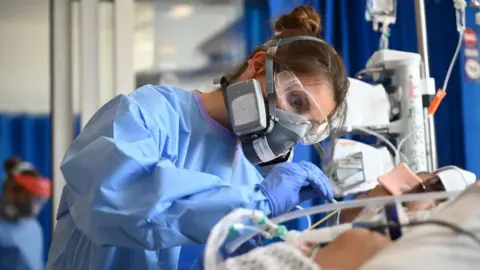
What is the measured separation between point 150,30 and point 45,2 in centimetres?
50

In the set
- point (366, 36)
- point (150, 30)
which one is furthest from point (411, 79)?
point (150, 30)

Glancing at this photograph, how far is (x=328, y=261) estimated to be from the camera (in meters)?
0.72

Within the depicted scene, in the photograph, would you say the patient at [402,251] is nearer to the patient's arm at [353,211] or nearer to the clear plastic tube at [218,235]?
the clear plastic tube at [218,235]

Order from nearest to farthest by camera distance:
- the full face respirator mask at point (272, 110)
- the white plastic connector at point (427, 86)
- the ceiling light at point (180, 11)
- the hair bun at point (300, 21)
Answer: the full face respirator mask at point (272, 110)
the hair bun at point (300, 21)
the white plastic connector at point (427, 86)
the ceiling light at point (180, 11)

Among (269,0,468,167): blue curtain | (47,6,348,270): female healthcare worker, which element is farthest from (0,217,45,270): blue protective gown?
(47,6,348,270): female healthcare worker

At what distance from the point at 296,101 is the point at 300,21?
8.3 inches

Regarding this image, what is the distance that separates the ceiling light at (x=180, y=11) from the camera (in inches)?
118

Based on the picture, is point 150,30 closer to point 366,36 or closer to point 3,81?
point 3,81

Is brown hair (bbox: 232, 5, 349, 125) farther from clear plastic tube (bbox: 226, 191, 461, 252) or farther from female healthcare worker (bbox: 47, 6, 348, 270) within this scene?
clear plastic tube (bbox: 226, 191, 461, 252)

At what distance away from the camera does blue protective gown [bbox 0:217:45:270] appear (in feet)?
9.03

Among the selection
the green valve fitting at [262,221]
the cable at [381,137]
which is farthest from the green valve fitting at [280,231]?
the cable at [381,137]

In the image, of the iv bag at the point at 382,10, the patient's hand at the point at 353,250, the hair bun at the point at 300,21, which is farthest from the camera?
the iv bag at the point at 382,10

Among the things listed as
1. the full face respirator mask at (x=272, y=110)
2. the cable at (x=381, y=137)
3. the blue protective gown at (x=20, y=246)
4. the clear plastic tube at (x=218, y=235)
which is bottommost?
the blue protective gown at (x=20, y=246)

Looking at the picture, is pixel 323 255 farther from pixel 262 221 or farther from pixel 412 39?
pixel 412 39
